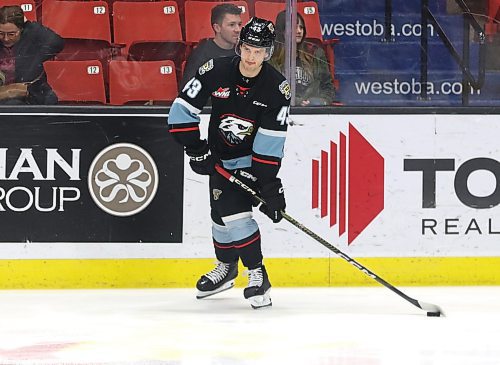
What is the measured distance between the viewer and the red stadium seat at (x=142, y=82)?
584 cm

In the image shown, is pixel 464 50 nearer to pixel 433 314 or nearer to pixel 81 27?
pixel 433 314

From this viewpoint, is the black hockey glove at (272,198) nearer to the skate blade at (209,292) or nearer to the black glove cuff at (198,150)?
the black glove cuff at (198,150)

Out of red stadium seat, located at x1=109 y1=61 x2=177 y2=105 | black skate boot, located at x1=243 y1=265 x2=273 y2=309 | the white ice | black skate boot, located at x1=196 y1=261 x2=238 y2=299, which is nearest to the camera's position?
the white ice

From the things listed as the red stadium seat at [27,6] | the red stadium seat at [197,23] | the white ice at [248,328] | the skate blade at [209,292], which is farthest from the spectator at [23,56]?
the skate blade at [209,292]

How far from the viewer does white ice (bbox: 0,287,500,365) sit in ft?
12.8

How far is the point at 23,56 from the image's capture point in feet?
19.0

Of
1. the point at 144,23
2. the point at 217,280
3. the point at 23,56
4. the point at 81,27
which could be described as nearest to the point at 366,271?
the point at 217,280

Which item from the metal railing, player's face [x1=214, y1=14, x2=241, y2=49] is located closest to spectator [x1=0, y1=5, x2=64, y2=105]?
player's face [x1=214, y1=14, x2=241, y2=49]

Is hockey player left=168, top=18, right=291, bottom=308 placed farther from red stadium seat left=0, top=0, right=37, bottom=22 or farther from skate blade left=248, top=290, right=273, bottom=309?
red stadium seat left=0, top=0, right=37, bottom=22

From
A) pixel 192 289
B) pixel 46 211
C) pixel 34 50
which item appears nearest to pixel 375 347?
pixel 192 289

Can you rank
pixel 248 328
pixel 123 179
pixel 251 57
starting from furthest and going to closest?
pixel 123 179, pixel 251 57, pixel 248 328

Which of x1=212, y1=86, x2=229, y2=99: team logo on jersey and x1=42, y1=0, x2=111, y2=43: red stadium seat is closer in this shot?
x1=212, y1=86, x2=229, y2=99: team logo on jersey

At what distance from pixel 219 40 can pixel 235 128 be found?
905mm

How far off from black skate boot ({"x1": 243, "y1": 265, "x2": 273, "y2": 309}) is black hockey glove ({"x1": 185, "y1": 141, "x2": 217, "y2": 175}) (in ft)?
1.63
